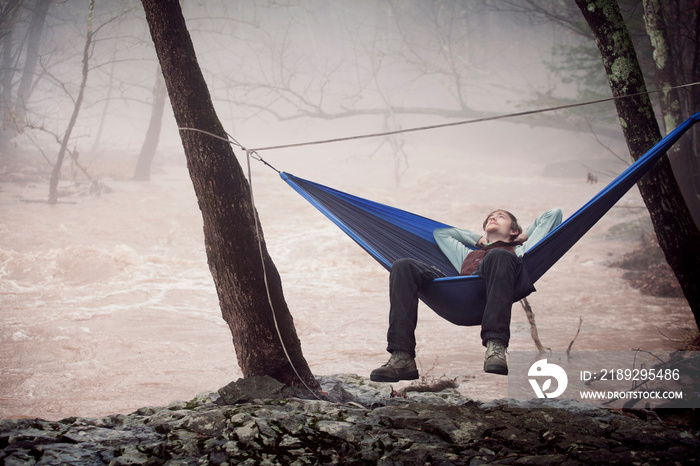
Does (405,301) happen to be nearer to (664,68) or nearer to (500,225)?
(500,225)

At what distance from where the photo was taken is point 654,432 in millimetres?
1486

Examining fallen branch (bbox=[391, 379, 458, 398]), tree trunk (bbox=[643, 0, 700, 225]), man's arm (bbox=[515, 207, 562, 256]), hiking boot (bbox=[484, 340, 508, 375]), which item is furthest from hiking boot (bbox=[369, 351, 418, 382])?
tree trunk (bbox=[643, 0, 700, 225])

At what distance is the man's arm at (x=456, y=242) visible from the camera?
2.21 m

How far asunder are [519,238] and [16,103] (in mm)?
9922

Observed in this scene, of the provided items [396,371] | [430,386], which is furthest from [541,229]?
[430,386]

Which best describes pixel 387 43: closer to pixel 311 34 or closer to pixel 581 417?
pixel 311 34

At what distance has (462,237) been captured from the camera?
2238 mm

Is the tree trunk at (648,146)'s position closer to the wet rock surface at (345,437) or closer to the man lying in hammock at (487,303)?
the man lying in hammock at (487,303)

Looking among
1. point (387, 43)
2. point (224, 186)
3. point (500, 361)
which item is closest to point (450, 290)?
point (500, 361)

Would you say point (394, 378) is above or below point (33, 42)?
below

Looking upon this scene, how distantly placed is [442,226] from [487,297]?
632 millimetres

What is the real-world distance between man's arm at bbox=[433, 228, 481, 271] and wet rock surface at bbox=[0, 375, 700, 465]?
65 centimetres

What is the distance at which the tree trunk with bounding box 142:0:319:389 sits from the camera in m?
1.89

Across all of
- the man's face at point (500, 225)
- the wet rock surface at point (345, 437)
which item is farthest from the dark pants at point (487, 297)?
the man's face at point (500, 225)
